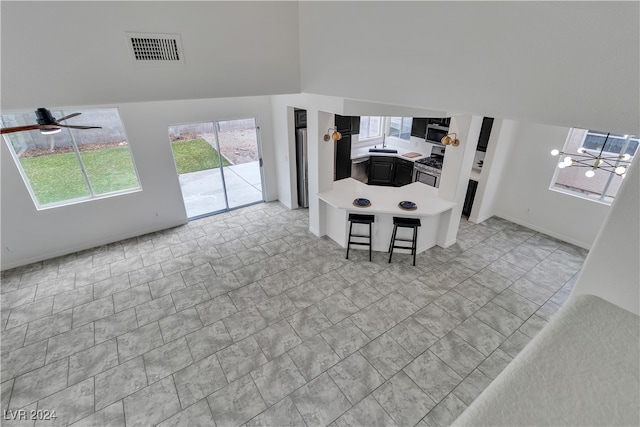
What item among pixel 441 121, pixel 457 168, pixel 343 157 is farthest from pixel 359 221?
pixel 441 121

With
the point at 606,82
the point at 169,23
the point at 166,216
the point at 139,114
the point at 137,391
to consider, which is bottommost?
the point at 137,391

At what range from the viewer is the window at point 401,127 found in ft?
27.9

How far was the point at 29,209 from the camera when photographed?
501 cm

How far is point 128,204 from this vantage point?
19.0 ft

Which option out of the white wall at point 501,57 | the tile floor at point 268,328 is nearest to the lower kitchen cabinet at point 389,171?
the tile floor at point 268,328

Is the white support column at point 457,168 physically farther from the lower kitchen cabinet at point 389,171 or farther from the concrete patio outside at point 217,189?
the concrete patio outside at point 217,189

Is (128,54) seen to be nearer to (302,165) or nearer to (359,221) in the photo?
(359,221)

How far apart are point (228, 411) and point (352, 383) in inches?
52.1

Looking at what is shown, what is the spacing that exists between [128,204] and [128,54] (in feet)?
13.0

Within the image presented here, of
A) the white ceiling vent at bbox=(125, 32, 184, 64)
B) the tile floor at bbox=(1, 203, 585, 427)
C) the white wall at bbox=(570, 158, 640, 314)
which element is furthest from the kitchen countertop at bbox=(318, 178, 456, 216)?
the white wall at bbox=(570, 158, 640, 314)

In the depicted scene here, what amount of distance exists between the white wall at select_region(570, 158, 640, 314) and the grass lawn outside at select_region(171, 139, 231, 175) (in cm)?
642

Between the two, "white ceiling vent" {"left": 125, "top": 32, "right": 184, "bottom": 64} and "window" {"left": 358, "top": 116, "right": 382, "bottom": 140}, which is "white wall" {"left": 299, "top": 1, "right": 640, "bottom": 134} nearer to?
"white ceiling vent" {"left": 125, "top": 32, "right": 184, "bottom": 64}

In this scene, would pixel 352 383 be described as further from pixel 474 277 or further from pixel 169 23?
pixel 169 23

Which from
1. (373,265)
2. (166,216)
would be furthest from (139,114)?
(373,265)
